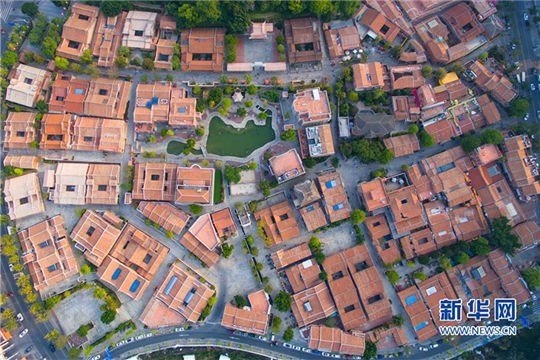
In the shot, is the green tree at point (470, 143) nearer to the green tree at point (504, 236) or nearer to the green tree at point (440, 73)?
the green tree at point (440, 73)

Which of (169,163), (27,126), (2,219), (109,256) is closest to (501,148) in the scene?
(169,163)

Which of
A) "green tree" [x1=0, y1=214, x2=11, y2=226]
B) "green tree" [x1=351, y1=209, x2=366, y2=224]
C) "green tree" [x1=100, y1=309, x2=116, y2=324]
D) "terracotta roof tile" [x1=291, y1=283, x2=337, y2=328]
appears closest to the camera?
"green tree" [x1=100, y1=309, x2=116, y2=324]

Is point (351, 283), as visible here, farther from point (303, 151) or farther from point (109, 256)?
point (109, 256)

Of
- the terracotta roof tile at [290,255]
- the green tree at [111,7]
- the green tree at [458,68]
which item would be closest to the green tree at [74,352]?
the terracotta roof tile at [290,255]

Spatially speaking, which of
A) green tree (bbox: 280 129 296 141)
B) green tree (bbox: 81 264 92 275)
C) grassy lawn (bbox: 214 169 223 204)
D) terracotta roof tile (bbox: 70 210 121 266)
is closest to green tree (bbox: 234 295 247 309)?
grassy lawn (bbox: 214 169 223 204)

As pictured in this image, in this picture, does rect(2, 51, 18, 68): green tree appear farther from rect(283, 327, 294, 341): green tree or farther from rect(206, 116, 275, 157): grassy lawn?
rect(283, 327, 294, 341): green tree

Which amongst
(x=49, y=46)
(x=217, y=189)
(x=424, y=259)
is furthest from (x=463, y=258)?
(x=49, y=46)
